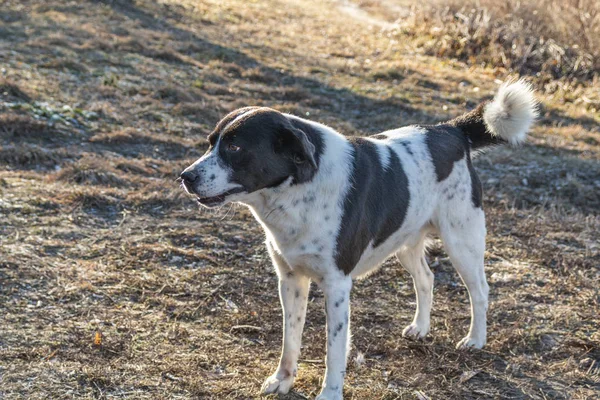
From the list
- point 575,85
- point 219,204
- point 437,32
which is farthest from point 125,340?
point 437,32

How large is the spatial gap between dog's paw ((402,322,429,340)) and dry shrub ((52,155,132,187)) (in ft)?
9.99

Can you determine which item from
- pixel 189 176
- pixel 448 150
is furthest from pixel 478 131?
pixel 189 176

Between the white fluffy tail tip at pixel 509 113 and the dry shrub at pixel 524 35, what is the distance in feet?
24.0

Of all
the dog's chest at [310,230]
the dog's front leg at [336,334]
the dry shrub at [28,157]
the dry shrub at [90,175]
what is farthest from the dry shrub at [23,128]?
the dog's front leg at [336,334]

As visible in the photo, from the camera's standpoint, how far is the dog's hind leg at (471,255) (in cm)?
409

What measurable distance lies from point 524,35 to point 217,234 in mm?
8218

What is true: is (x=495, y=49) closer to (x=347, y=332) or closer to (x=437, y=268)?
(x=437, y=268)

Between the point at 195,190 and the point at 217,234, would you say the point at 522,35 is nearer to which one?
the point at 217,234

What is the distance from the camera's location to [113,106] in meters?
8.62

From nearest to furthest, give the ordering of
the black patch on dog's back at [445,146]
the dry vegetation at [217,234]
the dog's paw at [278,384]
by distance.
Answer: the dog's paw at [278,384], the dry vegetation at [217,234], the black patch on dog's back at [445,146]

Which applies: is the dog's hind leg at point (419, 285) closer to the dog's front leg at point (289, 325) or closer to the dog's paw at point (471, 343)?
the dog's paw at point (471, 343)

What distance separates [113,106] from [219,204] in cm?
574

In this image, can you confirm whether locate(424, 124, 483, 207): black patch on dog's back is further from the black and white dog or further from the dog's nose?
the dog's nose

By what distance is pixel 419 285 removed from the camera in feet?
14.2
